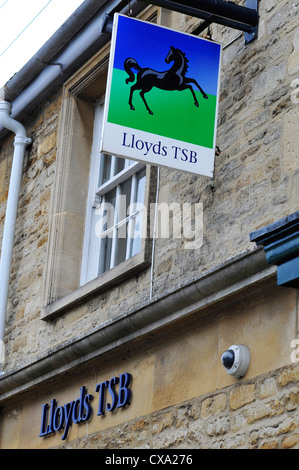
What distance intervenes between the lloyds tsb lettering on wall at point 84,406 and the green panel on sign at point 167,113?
1.94m

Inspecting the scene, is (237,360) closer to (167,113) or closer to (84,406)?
(167,113)

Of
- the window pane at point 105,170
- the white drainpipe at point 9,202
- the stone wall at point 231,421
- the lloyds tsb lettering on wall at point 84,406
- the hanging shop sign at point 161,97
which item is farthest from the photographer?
the white drainpipe at point 9,202

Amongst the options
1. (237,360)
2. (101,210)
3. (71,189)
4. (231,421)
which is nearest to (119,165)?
(101,210)

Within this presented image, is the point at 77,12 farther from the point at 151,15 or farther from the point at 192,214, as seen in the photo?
the point at 192,214

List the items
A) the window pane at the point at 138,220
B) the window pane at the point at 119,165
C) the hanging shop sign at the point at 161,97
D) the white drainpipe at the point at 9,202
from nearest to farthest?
the hanging shop sign at the point at 161,97, the window pane at the point at 138,220, the window pane at the point at 119,165, the white drainpipe at the point at 9,202

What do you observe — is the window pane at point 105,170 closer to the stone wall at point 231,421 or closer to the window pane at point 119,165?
the window pane at point 119,165

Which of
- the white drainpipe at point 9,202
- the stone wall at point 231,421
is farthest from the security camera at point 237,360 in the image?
the white drainpipe at point 9,202

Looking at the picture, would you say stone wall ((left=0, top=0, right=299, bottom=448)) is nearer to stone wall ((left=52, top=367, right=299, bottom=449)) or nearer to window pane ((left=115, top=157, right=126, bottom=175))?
stone wall ((left=52, top=367, right=299, bottom=449))

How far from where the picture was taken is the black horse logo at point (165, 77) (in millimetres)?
7754

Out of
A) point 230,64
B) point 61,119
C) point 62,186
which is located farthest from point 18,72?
point 230,64

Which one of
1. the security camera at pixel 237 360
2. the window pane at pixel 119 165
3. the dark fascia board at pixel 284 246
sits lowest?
the security camera at pixel 237 360

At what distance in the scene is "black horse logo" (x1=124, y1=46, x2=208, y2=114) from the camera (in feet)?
25.4

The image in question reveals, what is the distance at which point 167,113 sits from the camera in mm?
7707

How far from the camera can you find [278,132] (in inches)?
292
